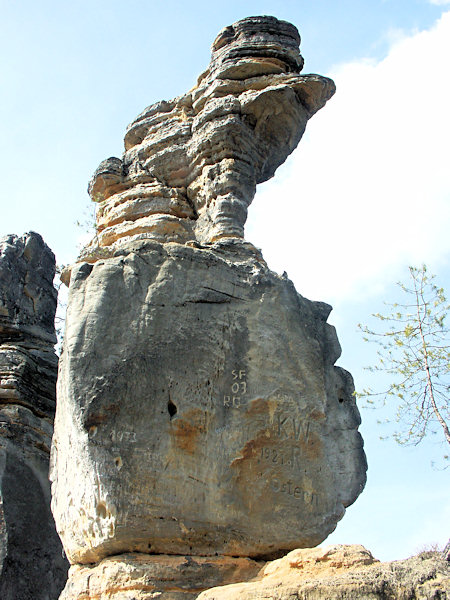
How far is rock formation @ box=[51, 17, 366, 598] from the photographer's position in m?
8.29

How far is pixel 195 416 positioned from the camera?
880 cm

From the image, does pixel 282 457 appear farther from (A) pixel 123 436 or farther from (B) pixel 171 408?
(A) pixel 123 436

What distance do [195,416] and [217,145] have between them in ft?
17.8

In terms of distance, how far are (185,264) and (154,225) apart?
2.78 m

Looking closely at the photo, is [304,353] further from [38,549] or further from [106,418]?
[38,549]

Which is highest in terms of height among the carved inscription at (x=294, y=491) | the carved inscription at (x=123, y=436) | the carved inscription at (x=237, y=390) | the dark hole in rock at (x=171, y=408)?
the carved inscription at (x=237, y=390)

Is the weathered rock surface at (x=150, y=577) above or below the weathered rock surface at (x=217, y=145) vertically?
below

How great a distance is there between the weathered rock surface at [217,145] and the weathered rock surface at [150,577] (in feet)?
17.0

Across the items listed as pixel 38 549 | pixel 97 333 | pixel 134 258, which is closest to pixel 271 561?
pixel 97 333

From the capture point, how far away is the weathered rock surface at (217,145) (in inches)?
480

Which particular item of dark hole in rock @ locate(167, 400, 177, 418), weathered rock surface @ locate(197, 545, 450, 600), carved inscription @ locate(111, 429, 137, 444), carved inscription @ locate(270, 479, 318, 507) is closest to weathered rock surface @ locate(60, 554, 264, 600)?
weathered rock surface @ locate(197, 545, 450, 600)

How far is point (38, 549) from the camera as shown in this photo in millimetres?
11711

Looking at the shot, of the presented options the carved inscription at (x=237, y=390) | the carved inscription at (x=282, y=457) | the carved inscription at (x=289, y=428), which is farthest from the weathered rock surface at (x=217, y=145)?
the carved inscription at (x=282, y=457)

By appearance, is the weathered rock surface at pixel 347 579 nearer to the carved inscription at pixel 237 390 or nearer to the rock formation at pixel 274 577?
the rock formation at pixel 274 577
